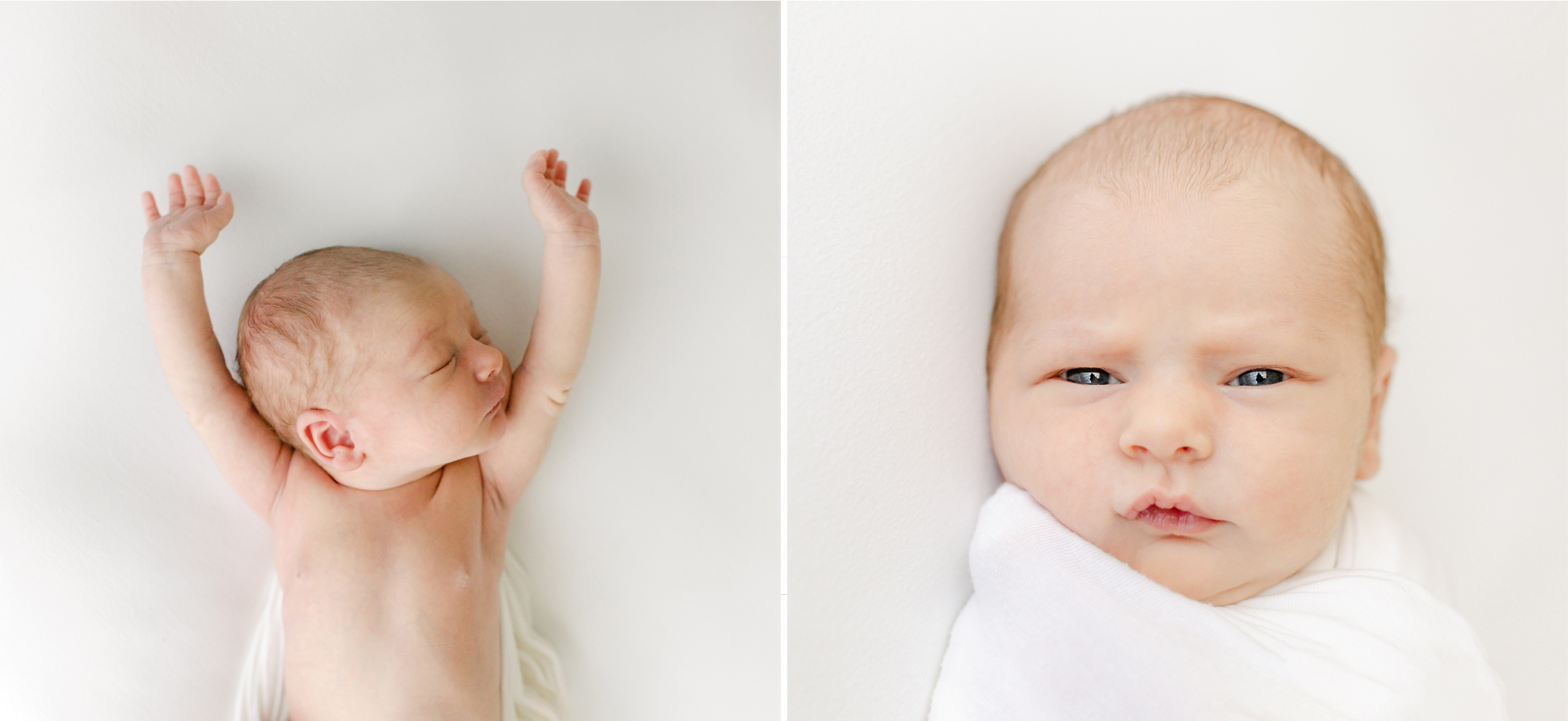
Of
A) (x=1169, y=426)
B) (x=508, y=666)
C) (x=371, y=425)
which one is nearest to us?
(x=1169, y=426)

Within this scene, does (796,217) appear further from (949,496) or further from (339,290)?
(339,290)

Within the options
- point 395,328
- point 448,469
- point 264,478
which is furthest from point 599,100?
point 264,478

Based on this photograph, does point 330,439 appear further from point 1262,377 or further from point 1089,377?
point 1262,377

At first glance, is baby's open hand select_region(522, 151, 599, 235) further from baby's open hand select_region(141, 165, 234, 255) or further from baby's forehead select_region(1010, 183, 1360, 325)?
baby's forehead select_region(1010, 183, 1360, 325)

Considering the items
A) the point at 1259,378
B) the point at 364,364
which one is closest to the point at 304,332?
the point at 364,364

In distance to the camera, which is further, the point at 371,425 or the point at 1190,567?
the point at 371,425

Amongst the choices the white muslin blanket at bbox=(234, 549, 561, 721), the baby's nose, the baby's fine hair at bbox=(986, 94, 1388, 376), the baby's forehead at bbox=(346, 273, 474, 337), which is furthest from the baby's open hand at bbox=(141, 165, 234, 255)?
the baby's nose

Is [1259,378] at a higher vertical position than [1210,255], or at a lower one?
lower

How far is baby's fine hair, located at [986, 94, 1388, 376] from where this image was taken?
985mm

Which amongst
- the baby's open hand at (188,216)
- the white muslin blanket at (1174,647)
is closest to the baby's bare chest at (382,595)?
the baby's open hand at (188,216)

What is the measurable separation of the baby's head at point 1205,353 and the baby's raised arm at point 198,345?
104 cm

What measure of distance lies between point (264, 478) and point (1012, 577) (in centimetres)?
102

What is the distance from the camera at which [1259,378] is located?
979 millimetres

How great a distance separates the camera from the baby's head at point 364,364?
3.80ft
